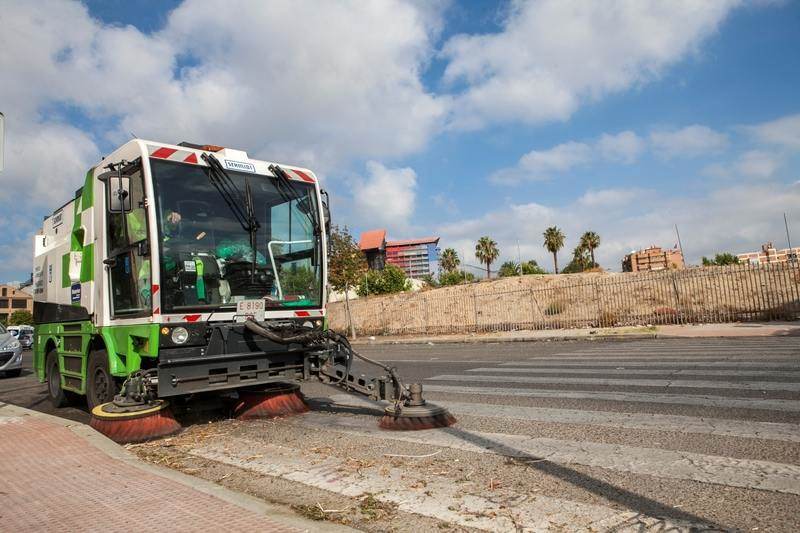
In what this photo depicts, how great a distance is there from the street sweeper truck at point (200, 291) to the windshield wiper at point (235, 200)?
1 centimetres

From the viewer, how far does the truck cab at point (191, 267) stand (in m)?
5.75

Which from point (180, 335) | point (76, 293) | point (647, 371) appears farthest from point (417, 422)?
point (647, 371)

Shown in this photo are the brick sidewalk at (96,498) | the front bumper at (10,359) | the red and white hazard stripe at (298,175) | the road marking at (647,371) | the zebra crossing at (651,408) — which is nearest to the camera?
the brick sidewalk at (96,498)

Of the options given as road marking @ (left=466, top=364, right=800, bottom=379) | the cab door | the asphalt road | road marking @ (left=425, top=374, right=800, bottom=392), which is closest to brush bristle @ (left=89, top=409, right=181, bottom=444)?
the asphalt road

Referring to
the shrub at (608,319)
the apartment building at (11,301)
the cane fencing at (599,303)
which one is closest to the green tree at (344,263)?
the cane fencing at (599,303)

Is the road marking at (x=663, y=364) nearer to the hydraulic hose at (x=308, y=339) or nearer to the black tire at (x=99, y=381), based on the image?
the hydraulic hose at (x=308, y=339)

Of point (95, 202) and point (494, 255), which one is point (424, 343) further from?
Answer: point (494, 255)

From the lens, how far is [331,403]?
7.90 meters

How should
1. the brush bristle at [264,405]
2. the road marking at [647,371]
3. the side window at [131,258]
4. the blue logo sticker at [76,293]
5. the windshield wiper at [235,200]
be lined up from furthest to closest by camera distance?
the road marking at [647,371] < the blue logo sticker at [76,293] < the brush bristle at [264,405] < the windshield wiper at [235,200] < the side window at [131,258]

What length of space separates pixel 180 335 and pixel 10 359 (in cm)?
1269

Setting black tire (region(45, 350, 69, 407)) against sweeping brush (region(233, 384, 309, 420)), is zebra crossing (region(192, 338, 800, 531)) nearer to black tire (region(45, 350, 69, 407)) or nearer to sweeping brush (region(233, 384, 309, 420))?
sweeping brush (region(233, 384, 309, 420))

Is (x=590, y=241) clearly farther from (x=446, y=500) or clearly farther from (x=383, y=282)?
(x=446, y=500)

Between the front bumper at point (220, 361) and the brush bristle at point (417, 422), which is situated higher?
the front bumper at point (220, 361)

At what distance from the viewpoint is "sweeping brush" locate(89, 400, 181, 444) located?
571cm
